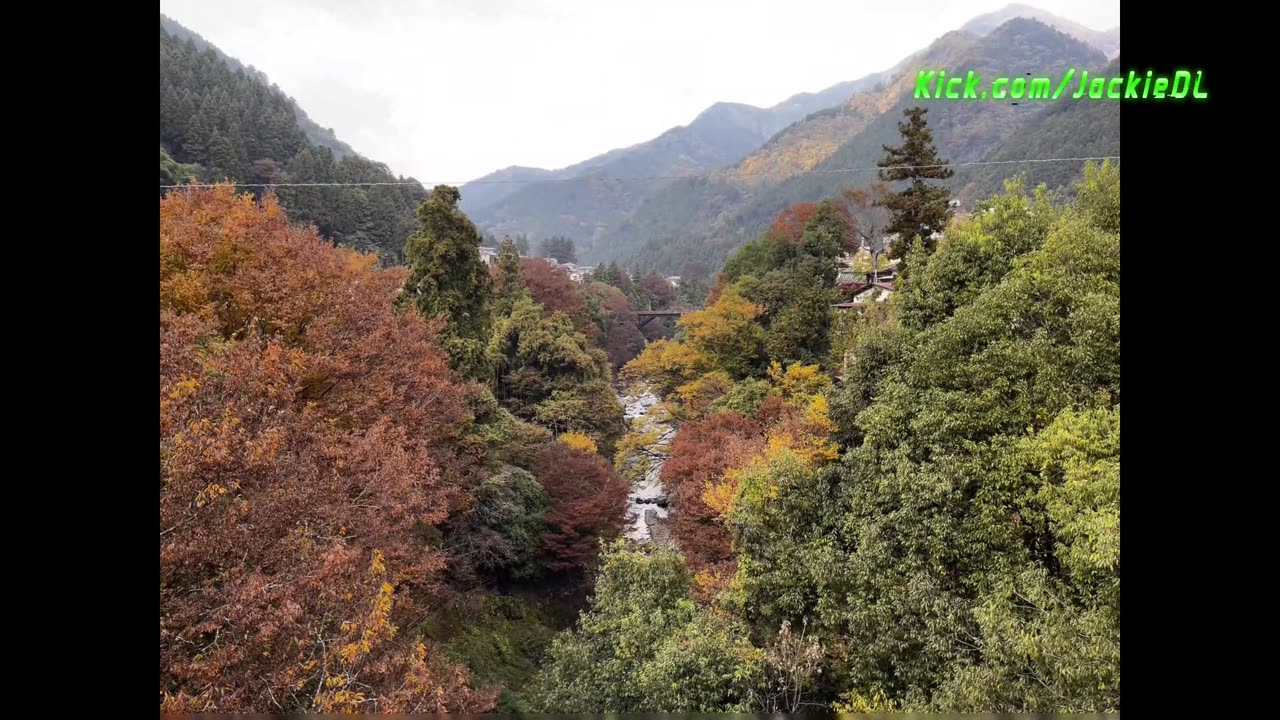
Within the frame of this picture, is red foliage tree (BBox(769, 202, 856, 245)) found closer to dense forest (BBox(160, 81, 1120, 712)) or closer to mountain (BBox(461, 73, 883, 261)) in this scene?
dense forest (BBox(160, 81, 1120, 712))

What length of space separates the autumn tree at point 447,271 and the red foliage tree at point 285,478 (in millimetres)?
2947

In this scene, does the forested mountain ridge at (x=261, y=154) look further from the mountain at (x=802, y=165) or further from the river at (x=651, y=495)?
the river at (x=651, y=495)

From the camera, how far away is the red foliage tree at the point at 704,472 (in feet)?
38.8

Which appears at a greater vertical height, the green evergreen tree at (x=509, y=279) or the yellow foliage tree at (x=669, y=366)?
the green evergreen tree at (x=509, y=279)

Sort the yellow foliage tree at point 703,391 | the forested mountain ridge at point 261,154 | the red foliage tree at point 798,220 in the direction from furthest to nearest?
the forested mountain ridge at point 261,154, the red foliage tree at point 798,220, the yellow foliage tree at point 703,391

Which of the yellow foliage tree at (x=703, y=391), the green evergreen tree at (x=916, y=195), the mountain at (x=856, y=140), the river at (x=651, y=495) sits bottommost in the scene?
the river at (x=651, y=495)

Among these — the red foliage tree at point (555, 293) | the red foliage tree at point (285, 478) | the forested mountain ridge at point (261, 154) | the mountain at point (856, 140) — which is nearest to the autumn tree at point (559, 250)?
the mountain at point (856, 140)

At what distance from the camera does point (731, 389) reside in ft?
62.2

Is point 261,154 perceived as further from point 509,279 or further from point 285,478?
point 285,478

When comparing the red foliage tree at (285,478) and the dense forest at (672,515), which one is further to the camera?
the dense forest at (672,515)

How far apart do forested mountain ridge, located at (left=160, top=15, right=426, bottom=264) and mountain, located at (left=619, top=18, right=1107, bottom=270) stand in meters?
45.6
